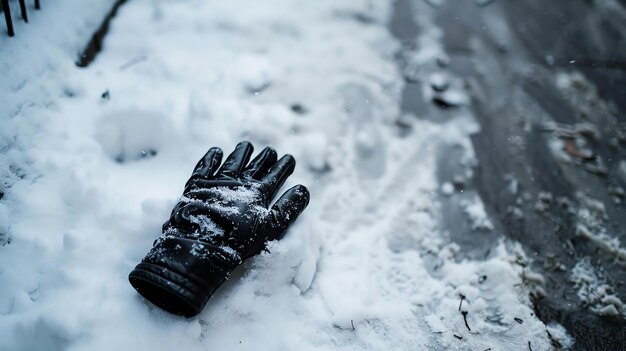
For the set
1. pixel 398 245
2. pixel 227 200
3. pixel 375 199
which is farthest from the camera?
pixel 375 199

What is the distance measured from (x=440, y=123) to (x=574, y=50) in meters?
1.41

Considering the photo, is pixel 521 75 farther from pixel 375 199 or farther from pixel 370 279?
pixel 370 279

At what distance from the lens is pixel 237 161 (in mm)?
1922

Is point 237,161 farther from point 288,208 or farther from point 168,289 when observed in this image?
point 168,289

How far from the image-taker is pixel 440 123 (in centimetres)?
260

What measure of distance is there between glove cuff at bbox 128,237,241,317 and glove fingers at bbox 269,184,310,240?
24 centimetres

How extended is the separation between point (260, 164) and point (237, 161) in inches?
4.2

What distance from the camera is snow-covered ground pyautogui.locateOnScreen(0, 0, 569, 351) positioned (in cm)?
161

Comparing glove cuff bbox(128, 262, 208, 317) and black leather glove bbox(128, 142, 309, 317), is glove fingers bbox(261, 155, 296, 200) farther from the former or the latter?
glove cuff bbox(128, 262, 208, 317)

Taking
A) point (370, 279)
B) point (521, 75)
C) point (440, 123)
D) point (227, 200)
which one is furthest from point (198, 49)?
point (521, 75)

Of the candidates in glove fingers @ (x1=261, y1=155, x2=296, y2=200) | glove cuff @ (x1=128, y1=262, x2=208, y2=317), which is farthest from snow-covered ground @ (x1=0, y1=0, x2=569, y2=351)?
glove fingers @ (x1=261, y1=155, x2=296, y2=200)

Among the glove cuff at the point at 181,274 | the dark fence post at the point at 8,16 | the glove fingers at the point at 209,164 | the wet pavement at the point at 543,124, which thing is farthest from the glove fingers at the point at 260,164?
the dark fence post at the point at 8,16

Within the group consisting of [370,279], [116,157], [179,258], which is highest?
[179,258]

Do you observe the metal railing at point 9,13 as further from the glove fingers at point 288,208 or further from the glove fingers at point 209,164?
the glove fingers at point 288,208
